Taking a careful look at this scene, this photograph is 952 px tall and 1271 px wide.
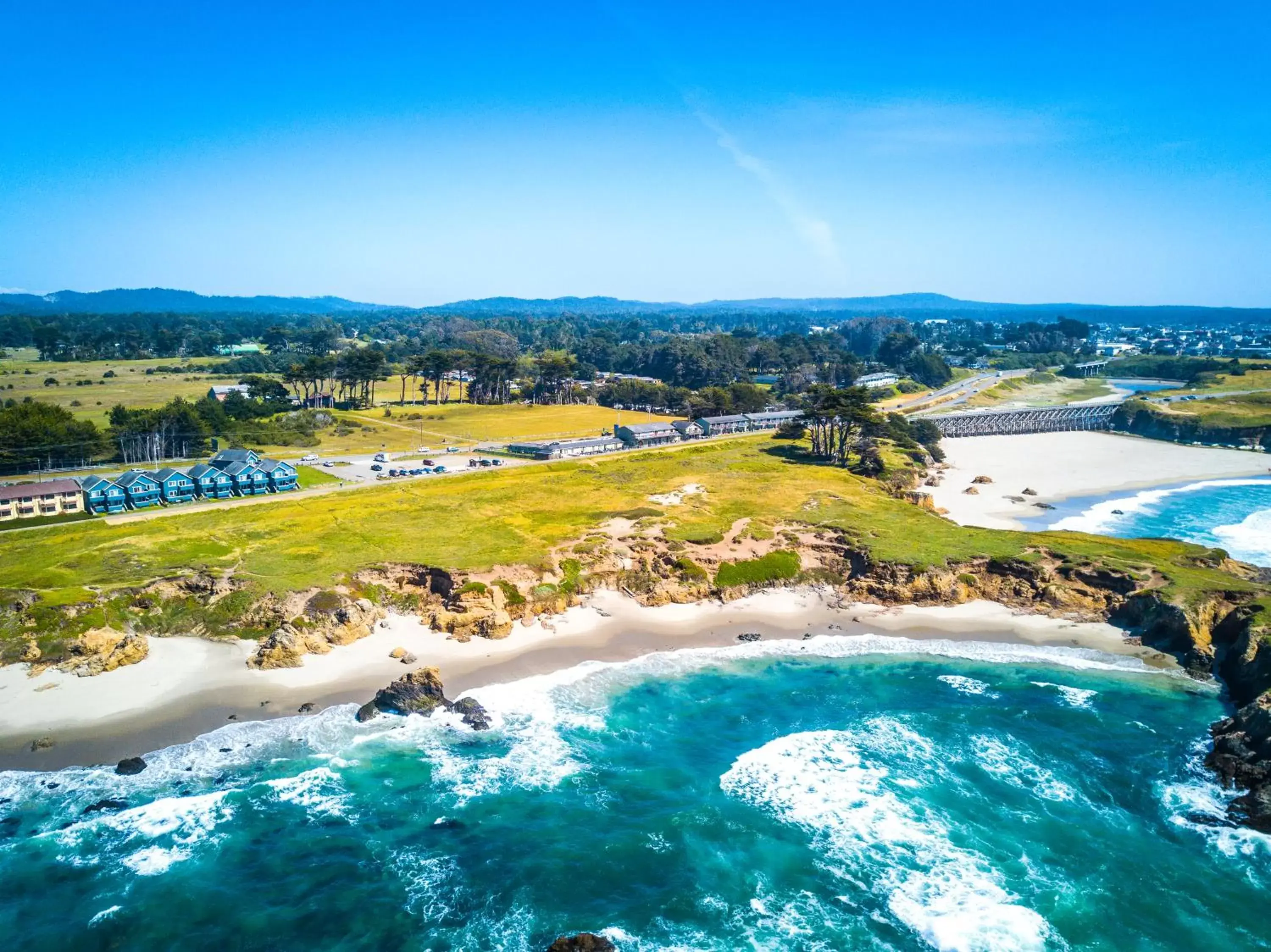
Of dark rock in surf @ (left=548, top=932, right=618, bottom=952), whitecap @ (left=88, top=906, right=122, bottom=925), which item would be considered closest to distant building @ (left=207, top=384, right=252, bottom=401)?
whitecap @ (left=88, top=906, right=122, bottom=925)

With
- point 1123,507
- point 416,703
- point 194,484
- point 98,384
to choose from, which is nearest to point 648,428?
point 194,484

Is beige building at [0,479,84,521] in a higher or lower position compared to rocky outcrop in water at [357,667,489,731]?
higher

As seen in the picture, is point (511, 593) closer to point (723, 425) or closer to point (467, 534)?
point (467, 534)

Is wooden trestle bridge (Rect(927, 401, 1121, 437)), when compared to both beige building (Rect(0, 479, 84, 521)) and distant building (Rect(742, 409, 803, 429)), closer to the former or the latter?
distant building (Rect(742, 409, 803, 429))

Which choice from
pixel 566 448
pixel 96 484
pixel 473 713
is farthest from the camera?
pixel 566 448

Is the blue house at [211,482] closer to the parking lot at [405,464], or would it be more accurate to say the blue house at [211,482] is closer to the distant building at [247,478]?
the distant building at [247,478]

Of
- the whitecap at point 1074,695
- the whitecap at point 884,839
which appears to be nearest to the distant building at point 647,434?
the whitecap at point 1074,695
